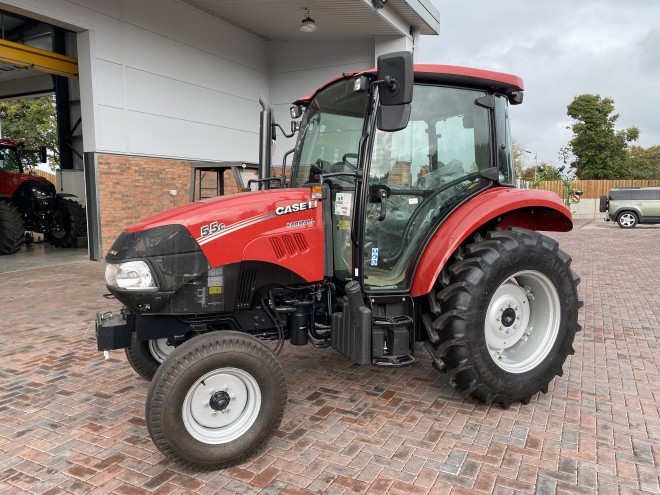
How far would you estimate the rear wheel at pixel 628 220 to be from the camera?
20.2 m

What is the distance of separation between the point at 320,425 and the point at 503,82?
2689 millimetres

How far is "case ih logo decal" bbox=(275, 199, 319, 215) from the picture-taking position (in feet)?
10.1

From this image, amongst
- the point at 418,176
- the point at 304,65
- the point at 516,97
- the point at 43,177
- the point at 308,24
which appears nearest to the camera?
the point at 418,176

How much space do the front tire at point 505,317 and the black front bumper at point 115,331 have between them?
1.91m

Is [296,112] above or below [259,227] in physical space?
above

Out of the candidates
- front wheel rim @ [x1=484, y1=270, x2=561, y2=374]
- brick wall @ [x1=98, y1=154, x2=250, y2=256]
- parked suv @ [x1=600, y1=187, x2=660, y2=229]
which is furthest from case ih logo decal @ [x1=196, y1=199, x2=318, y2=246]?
parked suv @ [x1=600, y1=187, x2=660, y2=229]

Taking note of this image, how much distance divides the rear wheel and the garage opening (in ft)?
64.2

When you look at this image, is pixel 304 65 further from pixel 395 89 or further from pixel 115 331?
pixel 115 331

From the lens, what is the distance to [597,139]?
32.0 meters

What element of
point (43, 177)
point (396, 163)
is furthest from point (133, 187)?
point (396, 163)

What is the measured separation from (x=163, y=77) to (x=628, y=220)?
1831cm

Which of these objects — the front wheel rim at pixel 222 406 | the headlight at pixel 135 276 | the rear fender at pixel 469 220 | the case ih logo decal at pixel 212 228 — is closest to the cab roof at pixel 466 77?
the rear fender at pixel 469 220

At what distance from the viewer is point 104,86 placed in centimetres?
991

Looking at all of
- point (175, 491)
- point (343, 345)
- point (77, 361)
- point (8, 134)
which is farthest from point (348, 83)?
point (8, 134)
